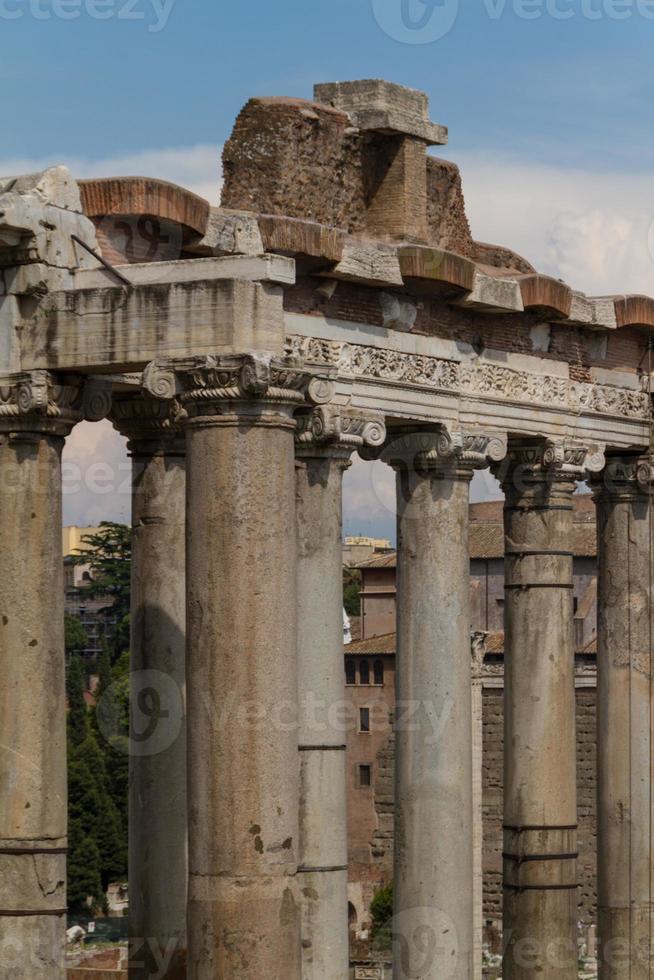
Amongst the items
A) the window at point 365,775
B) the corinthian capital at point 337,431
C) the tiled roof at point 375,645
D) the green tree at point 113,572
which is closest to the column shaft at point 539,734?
the corinthian capital at point 337,431

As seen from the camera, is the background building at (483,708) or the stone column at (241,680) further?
the background building at (483,708)

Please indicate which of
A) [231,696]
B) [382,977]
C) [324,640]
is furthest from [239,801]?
[382,977]

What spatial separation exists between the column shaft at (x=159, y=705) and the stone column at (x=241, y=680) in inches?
198

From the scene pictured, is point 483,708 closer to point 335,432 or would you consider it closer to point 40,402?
point 335,432

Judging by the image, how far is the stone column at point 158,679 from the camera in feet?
67.4

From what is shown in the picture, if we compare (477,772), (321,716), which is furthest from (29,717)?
(477,772)

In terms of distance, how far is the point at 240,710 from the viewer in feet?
50.1

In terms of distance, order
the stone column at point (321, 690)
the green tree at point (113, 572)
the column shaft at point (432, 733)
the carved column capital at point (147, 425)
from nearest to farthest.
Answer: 1. the stone column at point (321, 690)
2. the carved column capital at point (147, 425)
3. the column shaft at point (432, 733)
4. the green tree at point (113, 572)

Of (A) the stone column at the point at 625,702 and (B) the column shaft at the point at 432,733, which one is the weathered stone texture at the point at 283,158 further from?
(A) the stone column at the point at 625,702

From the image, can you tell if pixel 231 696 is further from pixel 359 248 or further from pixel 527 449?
pixel 527 449

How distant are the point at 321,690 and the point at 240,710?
5102mm

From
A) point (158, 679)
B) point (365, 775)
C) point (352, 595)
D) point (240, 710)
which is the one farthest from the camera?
point (352, 595)

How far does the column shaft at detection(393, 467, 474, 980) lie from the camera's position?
2161 cm

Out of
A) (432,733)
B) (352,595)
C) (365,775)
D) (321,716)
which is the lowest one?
(365,775)
